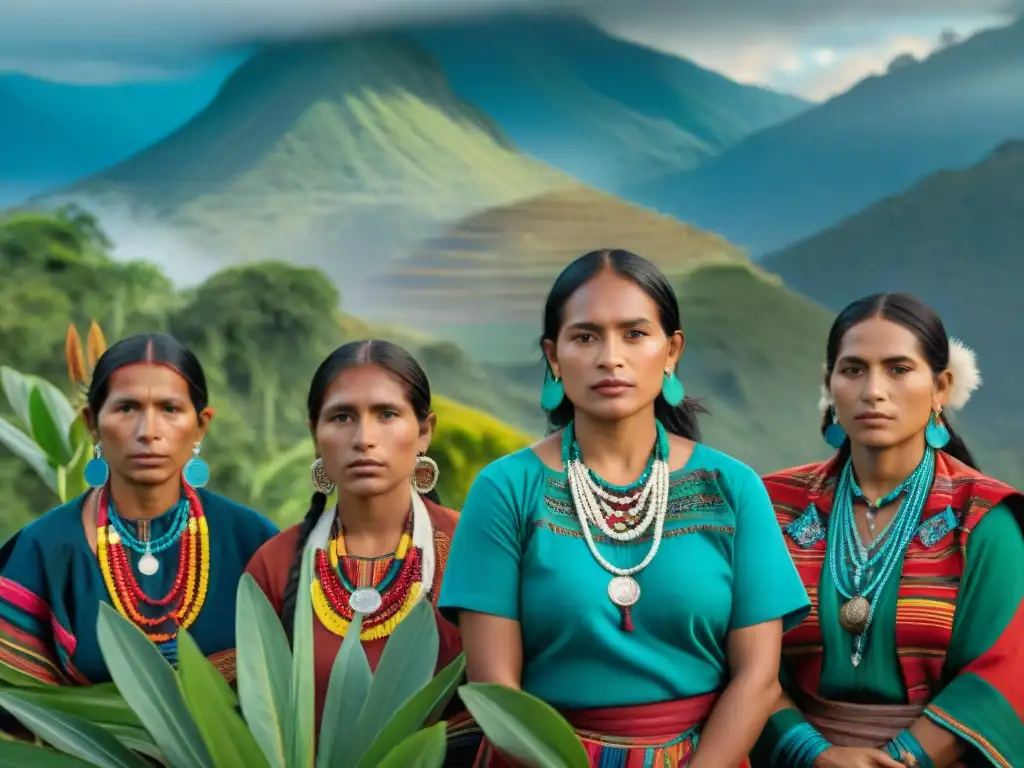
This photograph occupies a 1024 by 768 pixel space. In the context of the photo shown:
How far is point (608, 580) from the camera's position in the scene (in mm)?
2654

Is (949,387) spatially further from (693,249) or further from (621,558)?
(693,249)

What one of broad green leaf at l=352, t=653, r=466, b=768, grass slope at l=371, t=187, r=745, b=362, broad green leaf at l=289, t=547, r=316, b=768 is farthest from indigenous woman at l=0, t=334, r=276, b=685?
grass slope at l=371, t=187, r=745, b=362

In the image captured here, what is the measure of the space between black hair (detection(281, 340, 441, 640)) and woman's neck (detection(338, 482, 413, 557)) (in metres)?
0.10

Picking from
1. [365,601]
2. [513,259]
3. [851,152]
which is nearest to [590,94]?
[513,259]

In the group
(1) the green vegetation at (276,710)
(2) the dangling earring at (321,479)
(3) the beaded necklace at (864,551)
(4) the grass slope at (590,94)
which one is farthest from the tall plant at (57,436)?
(4) the grass slope at (590,94)

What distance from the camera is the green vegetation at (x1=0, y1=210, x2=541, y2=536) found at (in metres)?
8.77

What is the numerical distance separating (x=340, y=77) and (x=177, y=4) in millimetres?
1098

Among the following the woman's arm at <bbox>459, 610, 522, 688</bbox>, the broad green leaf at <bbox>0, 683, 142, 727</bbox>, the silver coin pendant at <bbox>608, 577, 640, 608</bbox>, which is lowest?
the broad green leaf at <bbox>0, 683, 142, 727</bbox>

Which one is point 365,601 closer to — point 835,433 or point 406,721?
point 406,721

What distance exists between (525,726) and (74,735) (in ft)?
2.66

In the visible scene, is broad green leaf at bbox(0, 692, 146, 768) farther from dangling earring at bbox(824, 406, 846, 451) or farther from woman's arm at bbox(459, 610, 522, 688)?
dangling earring at bbox(824, 406, 846, 451)

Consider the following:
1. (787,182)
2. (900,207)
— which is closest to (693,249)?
(787,182)

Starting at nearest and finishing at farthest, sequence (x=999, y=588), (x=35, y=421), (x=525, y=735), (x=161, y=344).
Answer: (x=525, y=735), (x=999, y=588), (x=161, y=344), (x=35, y=421)

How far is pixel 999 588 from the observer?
9.96 ft
